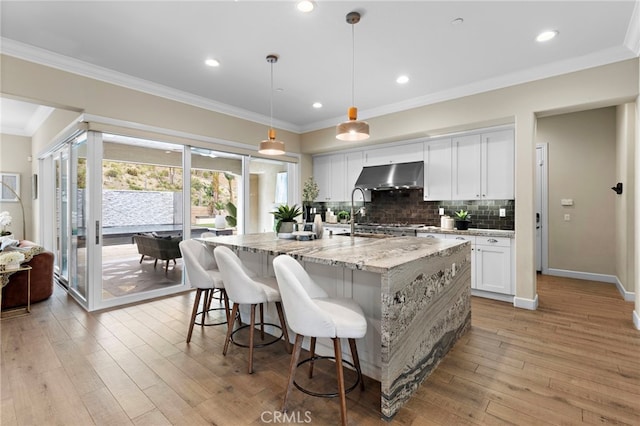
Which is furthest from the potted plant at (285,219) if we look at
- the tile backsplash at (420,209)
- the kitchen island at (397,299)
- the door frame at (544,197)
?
the door frame at (544,197)

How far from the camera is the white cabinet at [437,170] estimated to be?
15.8 ft

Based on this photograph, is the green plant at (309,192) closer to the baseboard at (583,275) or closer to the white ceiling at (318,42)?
the white ceiling at (318,42)

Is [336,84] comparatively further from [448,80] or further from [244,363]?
[244,363]

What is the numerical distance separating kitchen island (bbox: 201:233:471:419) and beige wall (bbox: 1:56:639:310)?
1575 millimetres

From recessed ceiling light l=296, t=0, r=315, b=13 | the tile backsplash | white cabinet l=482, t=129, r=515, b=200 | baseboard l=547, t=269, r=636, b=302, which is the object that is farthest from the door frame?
recessed ceiling light l=296, t=0, r=315, b=13

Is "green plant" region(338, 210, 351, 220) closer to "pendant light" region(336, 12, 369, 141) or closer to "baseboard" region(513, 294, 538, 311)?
"baseboard" region(513, 294, 538, 311)

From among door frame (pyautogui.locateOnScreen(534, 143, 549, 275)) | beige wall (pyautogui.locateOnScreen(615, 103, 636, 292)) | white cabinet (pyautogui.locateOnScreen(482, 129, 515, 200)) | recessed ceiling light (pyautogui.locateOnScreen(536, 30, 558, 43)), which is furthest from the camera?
door frame (pyautogui.locateOnScreen(534, 143, 549, 275))

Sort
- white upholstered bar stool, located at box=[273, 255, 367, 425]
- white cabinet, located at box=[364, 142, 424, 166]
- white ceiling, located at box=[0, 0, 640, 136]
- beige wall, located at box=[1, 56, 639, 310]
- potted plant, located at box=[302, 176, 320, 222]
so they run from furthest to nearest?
potted plant, located at box=[302, 176, 320, 222] < white cabinet, located at box=[364, 142, 424, 166] < beige wall, located at box=[1, 56, 639, 310] < white ceiling, located at box=[0, 0, 640, 136] < white upholstered bar stool, located at box=[273, 255, 367, 425]

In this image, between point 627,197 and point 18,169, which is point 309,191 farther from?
point 18,169

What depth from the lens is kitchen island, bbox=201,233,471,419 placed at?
1.79 meters

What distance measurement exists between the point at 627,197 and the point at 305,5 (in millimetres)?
4614

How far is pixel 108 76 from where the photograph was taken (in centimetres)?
368

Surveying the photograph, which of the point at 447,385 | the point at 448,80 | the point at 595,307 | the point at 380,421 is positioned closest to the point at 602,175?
the point at 595,307

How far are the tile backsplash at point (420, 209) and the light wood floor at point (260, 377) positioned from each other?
1627 mm
